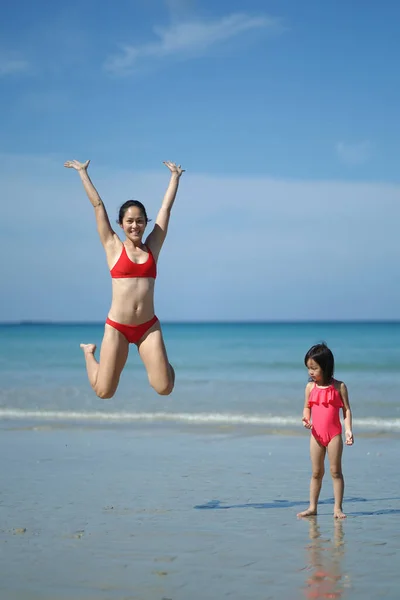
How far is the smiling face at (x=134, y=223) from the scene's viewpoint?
27.0ft

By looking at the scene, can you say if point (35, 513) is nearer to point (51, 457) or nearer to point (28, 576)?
point (28, 576)

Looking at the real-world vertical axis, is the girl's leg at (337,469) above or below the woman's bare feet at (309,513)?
above

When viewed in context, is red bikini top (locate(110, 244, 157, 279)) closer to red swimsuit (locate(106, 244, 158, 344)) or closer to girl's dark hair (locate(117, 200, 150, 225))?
red swimsuit (locate(106, 244, 158, 344))

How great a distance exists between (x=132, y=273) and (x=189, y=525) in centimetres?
242

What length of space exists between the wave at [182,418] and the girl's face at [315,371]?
743 centimetres

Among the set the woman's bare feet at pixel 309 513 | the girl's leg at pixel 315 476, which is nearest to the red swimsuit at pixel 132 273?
the girl's leg at pixel 315 476

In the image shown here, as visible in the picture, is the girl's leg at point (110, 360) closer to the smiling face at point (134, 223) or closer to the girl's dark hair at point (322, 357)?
the smiling face at point (134, 223)

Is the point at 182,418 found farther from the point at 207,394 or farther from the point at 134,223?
the point at 134,223

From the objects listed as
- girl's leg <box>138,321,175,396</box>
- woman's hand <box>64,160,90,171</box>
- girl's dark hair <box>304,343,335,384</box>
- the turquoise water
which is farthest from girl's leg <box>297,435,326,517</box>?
the turquoise water

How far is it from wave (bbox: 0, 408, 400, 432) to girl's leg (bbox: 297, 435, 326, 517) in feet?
23.6

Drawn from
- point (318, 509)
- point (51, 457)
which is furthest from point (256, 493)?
point (51, 457)

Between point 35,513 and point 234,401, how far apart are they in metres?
12.7

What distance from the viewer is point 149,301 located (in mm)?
8305

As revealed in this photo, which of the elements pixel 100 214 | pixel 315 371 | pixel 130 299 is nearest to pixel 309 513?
pixel 315 371
